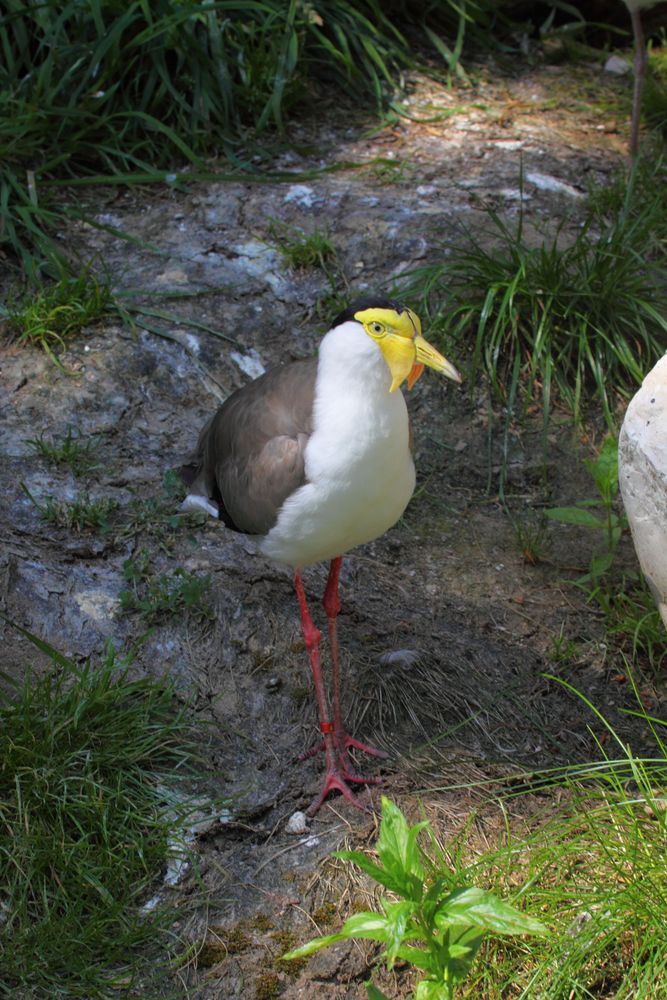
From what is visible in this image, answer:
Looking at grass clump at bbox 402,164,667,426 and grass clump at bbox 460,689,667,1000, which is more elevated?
grass clump at bbox 402,164,667,426

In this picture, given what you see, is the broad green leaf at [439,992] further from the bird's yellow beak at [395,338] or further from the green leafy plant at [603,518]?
the green leafy plant at [603,518]

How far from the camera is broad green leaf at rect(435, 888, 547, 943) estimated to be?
7.16 feet

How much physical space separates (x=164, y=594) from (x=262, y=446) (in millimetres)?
686

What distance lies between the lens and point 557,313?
4496 mm

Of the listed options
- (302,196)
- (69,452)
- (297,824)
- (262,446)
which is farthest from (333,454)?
(302,196)

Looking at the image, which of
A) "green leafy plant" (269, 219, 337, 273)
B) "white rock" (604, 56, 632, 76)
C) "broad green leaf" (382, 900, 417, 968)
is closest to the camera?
"broad green leaf" (382, 900, 417, 968)

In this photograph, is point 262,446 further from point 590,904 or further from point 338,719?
point 590,904

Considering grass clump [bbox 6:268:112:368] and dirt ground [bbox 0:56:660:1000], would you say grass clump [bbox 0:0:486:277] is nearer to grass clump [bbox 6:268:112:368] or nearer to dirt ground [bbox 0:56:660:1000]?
dirt ground [bbox 0:56:660:1000]

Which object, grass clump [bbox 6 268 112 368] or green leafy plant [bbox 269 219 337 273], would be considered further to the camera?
green leafy plant [bbox 269 219 337 273]

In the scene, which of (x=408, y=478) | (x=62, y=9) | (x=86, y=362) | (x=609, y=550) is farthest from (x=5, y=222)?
(x=609, y=550)

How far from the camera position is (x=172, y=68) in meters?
5.47

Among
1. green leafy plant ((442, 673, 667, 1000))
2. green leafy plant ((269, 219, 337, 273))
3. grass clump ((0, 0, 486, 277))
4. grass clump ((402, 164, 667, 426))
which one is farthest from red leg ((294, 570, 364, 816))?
grass clump ((0, 0, 486, 277))

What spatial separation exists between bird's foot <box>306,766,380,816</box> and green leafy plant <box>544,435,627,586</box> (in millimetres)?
1176

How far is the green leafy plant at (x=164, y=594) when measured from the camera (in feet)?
11.6
